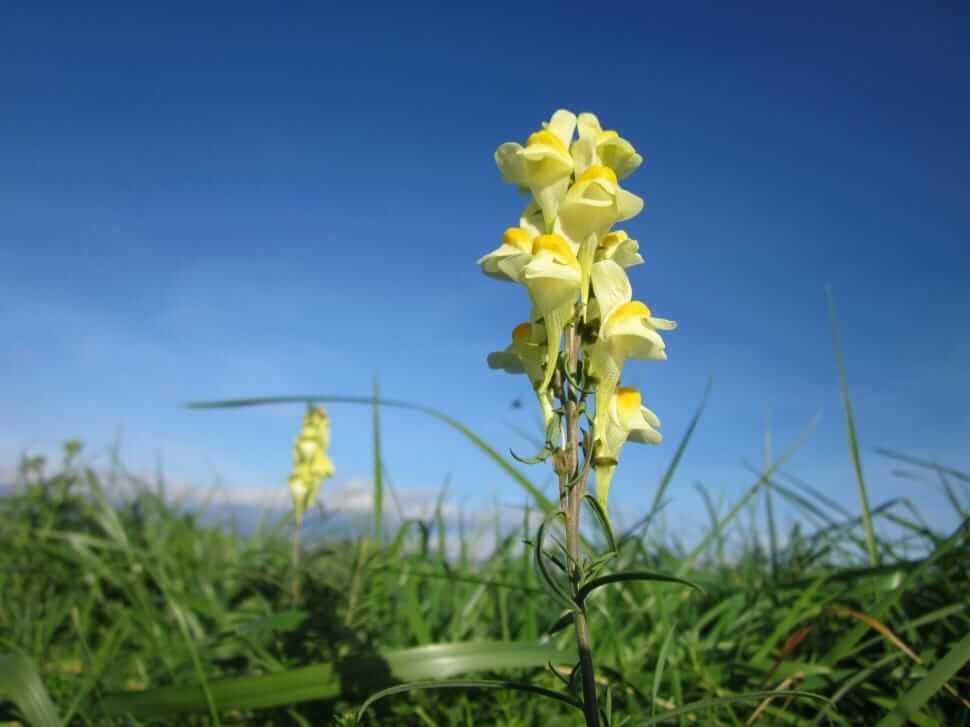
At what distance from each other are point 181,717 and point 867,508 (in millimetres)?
2264

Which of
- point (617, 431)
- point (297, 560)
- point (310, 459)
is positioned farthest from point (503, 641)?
point (310, 459)

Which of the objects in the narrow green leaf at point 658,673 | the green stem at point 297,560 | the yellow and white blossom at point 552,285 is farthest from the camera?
the green stem at point 297,560

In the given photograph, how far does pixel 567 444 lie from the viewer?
1.21 m

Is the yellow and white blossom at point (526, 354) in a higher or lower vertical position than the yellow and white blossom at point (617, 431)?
higher

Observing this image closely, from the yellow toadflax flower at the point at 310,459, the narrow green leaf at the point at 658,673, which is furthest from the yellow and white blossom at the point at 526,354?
the yellow toadflax flower at the point at 310,459

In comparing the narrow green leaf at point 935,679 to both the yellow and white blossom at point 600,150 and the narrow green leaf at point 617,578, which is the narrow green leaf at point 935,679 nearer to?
the narrow green leaf at point 617,578

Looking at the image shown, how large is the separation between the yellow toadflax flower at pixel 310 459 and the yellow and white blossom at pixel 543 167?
3099mm

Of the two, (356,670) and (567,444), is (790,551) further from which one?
(567,444)

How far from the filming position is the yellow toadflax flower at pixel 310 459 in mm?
4199

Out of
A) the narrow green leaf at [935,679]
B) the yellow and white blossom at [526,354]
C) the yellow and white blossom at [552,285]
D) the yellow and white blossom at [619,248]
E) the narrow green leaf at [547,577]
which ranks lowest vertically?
the narrow green leaf at [935,679]

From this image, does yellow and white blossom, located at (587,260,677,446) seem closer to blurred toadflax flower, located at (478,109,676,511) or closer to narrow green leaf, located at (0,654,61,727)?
blurred toadflax flower, located at (478,109,676,511)

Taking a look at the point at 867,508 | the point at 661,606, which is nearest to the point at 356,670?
the point at 661,606

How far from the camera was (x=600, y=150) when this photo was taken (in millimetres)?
1392

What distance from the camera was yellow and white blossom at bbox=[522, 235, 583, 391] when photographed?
3.92 feet
